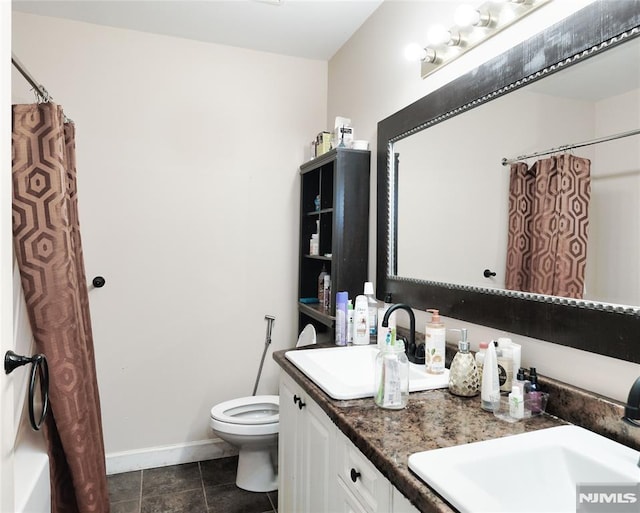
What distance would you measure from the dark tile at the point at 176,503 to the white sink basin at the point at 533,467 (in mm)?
1677

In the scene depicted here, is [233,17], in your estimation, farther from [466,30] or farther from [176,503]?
[176,503]

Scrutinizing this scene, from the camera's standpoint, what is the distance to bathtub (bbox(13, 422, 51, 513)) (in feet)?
4.09

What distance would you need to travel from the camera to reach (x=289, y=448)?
1.61m

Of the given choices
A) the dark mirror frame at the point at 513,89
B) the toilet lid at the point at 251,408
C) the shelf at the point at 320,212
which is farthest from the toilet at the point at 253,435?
the shelf at the point at 320,212

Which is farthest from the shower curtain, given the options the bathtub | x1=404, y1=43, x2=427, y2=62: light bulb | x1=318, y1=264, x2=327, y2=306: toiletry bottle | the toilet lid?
x1=404, y1=43, x2=427, y2=62: light bulb

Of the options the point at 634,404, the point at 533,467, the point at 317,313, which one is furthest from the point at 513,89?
the point at 317,313

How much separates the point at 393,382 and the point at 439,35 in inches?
48.1

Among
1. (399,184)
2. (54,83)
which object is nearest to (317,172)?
(399,184)

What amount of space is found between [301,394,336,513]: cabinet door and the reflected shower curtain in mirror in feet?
2.33

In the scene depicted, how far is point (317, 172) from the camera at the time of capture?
260cm

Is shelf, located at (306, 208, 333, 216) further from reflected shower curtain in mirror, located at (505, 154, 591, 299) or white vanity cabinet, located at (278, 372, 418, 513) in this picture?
reflected shower curtain in mirror, located at (505, 154, 591, 299)

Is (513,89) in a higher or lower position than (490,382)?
higher

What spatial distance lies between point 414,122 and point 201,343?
171cm

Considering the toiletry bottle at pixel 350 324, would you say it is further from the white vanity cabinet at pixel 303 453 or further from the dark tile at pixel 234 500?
the dark tile at pixel 234 500
